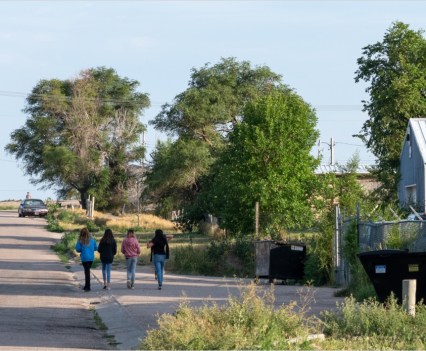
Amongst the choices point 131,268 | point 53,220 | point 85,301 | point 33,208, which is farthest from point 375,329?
point 33,208

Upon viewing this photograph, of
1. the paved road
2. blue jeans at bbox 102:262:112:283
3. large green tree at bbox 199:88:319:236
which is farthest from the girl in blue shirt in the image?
large green tree at bbox 199:88:319:236

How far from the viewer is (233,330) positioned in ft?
42.2

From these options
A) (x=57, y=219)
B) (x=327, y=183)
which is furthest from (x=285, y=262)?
(x=57, y=219)

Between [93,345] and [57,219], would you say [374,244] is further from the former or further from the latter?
[57,219]

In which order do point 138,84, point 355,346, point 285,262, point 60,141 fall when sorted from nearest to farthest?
point 355,346
point 285,262
point 60,141
point 138,84

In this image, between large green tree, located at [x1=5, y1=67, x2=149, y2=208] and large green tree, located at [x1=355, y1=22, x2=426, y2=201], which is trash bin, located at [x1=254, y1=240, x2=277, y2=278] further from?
large green tree, located at [x1=5, y1=67, x2=149, y2=208]

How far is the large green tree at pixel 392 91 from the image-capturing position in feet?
156

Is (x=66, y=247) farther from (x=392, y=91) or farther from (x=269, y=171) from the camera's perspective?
(x=392, y=91)

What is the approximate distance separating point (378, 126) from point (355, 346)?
3765cm

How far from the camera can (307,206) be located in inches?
1718

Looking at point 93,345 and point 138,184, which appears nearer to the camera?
point 93,345

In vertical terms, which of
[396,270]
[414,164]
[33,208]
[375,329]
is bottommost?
[375,329]

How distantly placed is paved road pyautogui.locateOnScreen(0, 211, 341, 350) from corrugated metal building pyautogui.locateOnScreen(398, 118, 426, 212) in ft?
47.7

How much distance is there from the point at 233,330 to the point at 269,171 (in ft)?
94.7
